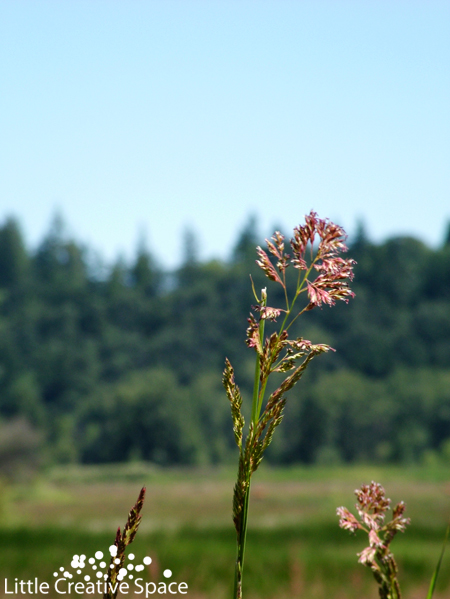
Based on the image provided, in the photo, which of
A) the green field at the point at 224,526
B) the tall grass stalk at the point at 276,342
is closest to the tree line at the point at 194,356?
the green field at the point at 224,526

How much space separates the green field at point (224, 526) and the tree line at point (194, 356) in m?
5.99

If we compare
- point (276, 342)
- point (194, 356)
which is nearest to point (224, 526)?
point (276, 342)

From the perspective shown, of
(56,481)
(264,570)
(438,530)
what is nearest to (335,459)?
(56,481)

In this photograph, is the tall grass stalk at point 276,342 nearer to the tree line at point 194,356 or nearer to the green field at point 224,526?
the green field at point 224,526

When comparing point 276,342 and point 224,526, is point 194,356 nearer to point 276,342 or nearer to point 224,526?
point 224,526

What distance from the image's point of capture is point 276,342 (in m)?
0.57

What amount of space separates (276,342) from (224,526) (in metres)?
20.4

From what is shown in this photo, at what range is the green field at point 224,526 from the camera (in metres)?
6.84

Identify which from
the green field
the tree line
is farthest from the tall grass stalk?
the tree line

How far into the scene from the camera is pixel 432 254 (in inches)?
3332

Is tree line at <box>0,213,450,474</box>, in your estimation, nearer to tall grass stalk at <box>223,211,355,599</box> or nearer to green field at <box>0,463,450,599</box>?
green field at <box>0,463,450,599</box>

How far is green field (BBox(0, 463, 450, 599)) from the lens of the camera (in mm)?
6844

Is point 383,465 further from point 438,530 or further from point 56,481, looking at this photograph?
point 438,530

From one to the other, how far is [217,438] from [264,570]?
202ft
